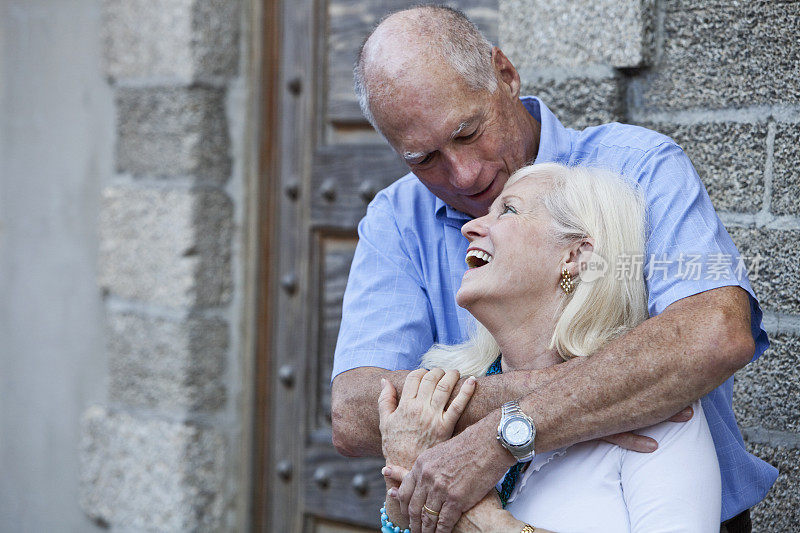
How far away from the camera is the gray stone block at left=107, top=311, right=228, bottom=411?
3135 millimetres

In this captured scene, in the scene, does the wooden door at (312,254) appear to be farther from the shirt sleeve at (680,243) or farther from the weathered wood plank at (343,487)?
the shirt sleeve at (680,243)

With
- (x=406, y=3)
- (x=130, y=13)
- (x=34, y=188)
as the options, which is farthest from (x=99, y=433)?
(x=406, y=3)

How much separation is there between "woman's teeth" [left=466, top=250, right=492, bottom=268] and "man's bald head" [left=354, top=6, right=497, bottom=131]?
36 cm

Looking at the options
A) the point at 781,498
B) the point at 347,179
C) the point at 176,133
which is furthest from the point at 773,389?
the point at 176,133

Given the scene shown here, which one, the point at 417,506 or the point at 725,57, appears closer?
the point at 417,506

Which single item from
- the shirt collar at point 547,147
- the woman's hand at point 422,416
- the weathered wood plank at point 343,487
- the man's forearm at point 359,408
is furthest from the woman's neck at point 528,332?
the weathered wood plank at point 343,487

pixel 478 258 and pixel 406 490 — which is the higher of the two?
pixel 478 258

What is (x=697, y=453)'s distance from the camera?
1440mm

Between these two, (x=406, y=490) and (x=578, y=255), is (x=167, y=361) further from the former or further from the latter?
(x=578, y=255)

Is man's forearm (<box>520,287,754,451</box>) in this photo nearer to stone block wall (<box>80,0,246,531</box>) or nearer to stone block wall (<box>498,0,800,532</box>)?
stone block wall (<box>498,0,800,532</box>)

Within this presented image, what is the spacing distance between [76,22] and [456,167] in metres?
2.33

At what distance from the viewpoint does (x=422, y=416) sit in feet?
5.24

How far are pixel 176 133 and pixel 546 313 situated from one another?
6.40 feet

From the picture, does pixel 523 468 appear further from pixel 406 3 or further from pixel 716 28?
pixel 406 3
